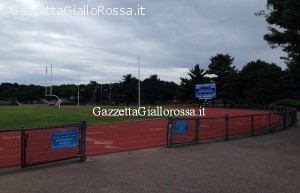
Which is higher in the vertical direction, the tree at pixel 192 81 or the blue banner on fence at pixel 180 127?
the tree at pixel 192 81

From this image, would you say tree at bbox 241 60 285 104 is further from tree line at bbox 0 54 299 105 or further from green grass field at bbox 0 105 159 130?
green grass field at bbox 0 105 159 130

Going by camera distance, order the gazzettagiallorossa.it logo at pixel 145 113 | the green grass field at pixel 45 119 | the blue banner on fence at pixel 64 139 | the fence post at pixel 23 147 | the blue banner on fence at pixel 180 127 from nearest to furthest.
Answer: the fence post at pixel 23 147 < the blue banner on fence at pixel 64 139 < the blue banner on fence at pixel 180 127 < the green grass field at pixel 45 119 < the gazzettagiallorossa.it logo at pixel 145 113

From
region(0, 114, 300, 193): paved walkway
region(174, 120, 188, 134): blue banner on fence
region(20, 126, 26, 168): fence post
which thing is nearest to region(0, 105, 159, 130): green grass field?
region(174, 120, 188, 134): blue banner on fence

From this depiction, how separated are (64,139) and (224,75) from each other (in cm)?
7066

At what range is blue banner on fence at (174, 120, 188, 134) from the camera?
1387 cm

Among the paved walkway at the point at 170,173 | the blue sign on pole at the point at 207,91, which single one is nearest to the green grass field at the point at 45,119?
the blue sign on pole at the point at 207,91

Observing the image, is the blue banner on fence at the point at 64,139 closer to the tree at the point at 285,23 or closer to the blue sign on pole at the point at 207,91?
the tree at the point at 285,23

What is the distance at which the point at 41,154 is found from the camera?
34.2 feet

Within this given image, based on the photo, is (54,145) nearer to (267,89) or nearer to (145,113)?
(145,113)

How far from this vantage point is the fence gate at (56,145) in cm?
1003

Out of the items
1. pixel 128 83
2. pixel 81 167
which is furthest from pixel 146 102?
pixel 81 167

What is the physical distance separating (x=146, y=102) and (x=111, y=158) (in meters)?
99.7

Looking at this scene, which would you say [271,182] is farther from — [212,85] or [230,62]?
[230,62]

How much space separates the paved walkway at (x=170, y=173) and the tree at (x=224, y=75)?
6458 centimetres
